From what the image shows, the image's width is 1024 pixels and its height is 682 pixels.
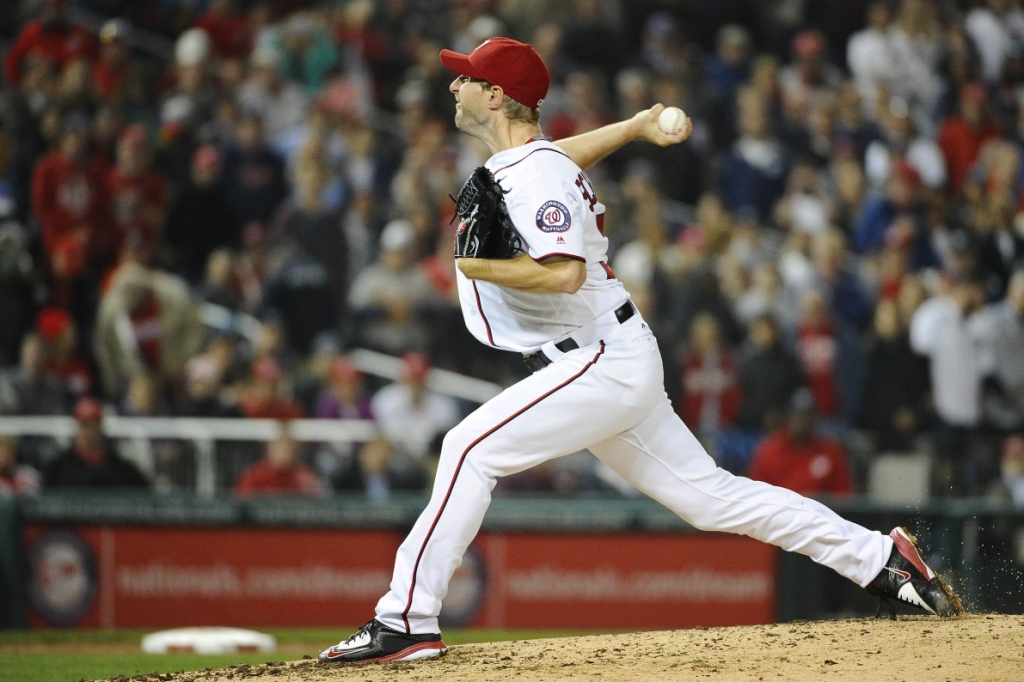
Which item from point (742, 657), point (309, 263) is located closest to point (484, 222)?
point (742, 657)

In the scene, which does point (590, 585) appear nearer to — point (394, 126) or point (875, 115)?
point (394, 126)

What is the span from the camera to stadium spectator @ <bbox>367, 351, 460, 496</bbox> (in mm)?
9883

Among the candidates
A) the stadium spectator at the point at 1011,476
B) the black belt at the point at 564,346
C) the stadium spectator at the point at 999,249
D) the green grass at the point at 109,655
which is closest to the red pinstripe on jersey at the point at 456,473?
the black belt at the point at 564,346

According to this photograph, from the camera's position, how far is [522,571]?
955 centimetres

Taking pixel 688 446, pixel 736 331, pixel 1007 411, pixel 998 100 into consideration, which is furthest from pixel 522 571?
pixel 998 100

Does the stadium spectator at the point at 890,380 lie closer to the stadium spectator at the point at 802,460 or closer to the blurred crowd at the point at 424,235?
the blurred crowd at the point at 424,235

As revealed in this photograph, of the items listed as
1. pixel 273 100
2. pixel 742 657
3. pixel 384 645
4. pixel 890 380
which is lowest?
pixel 742 657

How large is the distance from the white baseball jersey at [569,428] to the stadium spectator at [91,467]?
534cm

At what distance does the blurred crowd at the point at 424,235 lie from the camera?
10.0 metres

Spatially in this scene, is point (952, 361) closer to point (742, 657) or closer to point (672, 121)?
point (672, 121)

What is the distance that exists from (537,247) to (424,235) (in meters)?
6.75

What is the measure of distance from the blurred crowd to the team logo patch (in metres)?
5.45

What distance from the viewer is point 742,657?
483 cm

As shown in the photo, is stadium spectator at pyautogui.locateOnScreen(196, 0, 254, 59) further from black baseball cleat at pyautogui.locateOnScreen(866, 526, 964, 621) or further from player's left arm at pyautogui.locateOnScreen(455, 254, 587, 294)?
black baseball cleat at pyautogui.locateOnScreen(866, 526, 964, 621)
